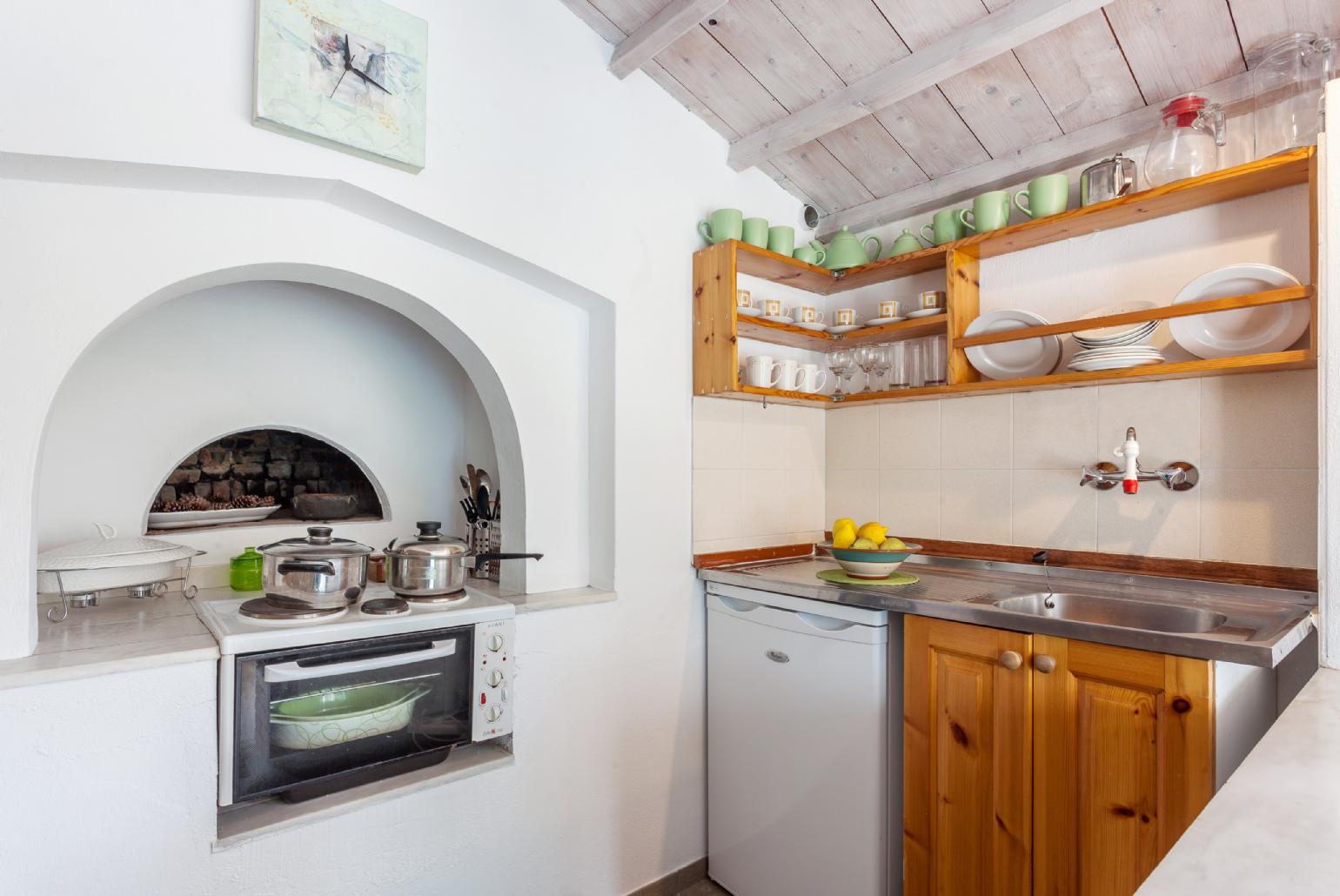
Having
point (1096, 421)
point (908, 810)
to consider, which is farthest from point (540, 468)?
point (1096, 421)

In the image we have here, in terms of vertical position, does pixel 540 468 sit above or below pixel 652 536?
above

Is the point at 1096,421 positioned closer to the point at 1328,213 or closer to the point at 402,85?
the point at 1328,213

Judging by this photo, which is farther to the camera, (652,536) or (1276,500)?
(652,536)

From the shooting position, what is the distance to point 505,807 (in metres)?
1.89

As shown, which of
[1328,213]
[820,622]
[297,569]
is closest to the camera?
[1328,213]

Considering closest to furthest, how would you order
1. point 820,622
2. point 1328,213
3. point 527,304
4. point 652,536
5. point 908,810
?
point 1328,213
point 908,810
point 820,622
point 527,304
point 652,536

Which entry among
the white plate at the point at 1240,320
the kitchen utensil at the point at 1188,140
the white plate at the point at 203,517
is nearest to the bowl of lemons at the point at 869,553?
the white plate at the point at 1240,320

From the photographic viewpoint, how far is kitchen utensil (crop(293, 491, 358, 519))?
235 cm

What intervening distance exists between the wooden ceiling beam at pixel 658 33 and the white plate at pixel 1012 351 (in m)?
1.22

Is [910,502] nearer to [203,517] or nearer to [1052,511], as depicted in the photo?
[1052,511]

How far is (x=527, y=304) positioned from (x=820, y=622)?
1.26m

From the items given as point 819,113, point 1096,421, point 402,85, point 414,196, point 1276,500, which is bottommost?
point 1276,500

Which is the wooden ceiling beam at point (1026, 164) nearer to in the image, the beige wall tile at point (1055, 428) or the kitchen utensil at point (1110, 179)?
the kitchen utensil at point (1110, 179)

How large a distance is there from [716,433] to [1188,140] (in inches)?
60.1
